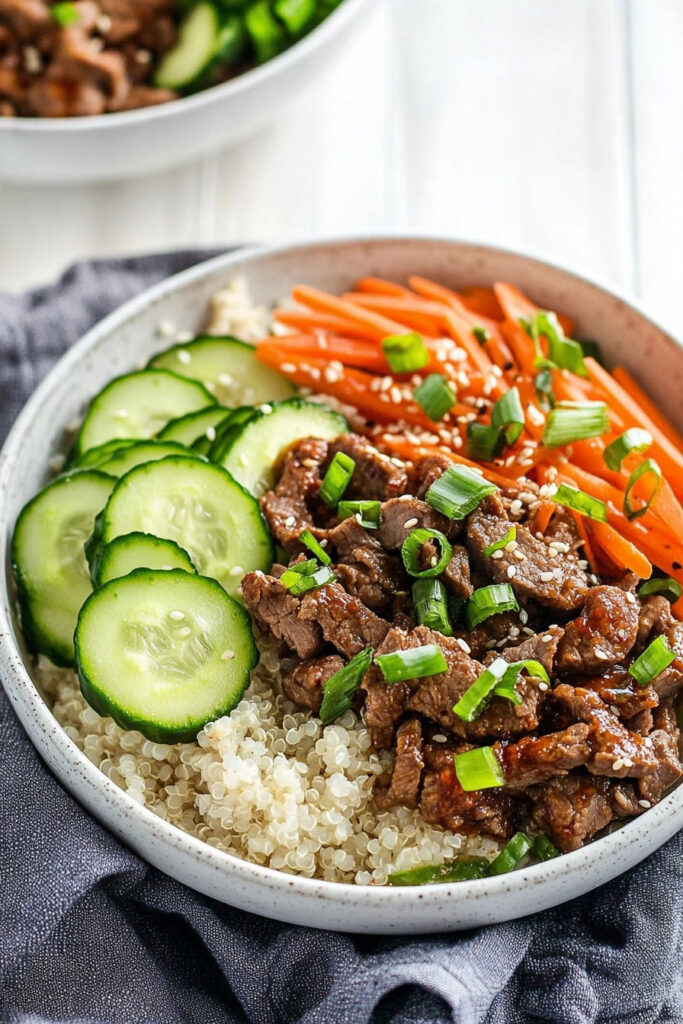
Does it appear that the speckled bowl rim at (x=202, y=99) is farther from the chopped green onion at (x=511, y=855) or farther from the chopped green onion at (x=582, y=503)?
the chopped green onion at (x=511, y=855)

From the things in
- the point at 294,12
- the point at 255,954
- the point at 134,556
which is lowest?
the point at 255,954

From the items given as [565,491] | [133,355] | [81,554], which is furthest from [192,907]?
[133,355]

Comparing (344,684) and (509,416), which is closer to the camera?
(344,684)

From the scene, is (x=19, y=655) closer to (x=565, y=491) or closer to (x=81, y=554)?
(x=81, y=554)

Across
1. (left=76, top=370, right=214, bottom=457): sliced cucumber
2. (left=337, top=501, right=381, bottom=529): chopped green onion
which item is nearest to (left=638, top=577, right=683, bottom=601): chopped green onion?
(left=337, top=501, right=381, bottom=529): chopped green onion

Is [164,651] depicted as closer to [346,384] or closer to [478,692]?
[478,692]

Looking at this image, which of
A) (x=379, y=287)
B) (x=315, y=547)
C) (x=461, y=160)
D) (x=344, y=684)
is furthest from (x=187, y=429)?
(x=461, y=160)

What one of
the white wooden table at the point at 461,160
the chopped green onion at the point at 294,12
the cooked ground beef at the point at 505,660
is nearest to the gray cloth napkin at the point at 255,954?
the cooked ground beef at the point at 505,660
